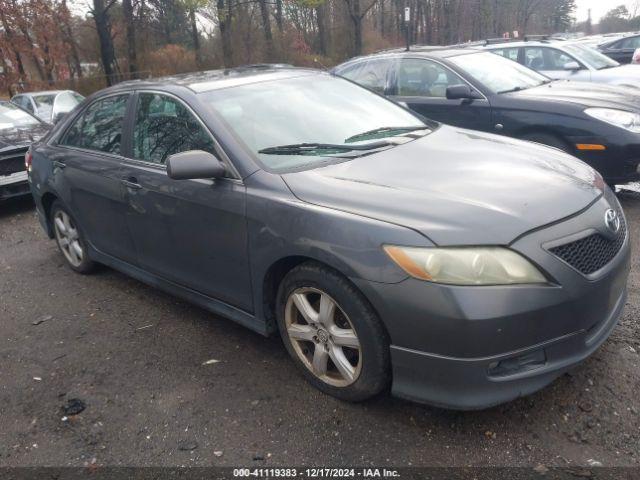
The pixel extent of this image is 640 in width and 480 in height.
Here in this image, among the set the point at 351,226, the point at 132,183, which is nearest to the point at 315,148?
the point at 351,226

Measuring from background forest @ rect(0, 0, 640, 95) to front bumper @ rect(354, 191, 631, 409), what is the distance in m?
14.4

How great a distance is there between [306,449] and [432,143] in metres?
1.92

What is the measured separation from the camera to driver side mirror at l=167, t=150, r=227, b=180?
2.99 metres

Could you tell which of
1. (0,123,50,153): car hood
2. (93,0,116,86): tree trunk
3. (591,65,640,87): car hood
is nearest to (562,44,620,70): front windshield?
(591,65,640,87): car hood

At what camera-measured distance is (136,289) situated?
15.0 feet

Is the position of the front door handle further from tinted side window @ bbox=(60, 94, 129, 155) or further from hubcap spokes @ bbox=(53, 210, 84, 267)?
hubcap spokes @ bbox=(53, 210, 84, 267)

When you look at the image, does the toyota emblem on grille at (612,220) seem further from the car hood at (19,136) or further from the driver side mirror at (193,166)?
the car hood at (19,136)

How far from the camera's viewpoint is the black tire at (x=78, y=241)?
4.69 m

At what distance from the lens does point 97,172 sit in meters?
4.11

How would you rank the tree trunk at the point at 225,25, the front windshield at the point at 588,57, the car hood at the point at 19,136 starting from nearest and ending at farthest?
the car hood at the point at 19,136 < the front windshield at the point at 588,57 < the tree trunk at the point at 225,25

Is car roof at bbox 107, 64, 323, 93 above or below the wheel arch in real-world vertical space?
above

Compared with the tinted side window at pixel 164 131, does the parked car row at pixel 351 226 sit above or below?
below

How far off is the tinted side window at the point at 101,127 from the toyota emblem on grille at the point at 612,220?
3070 millimetres

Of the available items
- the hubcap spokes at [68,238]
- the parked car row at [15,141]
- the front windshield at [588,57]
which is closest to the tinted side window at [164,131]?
the hubcap spokes at [68,238]
